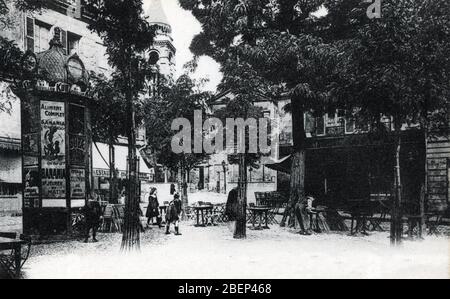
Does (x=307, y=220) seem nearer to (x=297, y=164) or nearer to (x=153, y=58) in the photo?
(x=297, y=164)

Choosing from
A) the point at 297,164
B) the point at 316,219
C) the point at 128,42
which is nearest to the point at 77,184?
the point at 128,42

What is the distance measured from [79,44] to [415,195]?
10357 millimetres

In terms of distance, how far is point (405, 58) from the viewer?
7.76 meters

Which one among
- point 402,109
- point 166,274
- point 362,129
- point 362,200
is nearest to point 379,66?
point 402,109

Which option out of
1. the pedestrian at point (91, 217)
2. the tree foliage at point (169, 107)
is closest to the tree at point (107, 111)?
the tree foliage at point (169, 107)

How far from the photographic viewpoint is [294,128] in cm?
1287

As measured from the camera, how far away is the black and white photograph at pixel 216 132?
764 centimetres

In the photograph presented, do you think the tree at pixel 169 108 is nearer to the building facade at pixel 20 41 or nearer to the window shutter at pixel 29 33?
the building facade at pixel 20 41

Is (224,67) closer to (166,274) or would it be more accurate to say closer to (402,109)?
(402,109)

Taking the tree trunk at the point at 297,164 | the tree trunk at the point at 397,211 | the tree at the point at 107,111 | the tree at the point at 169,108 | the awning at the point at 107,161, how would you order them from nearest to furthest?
the tree trunk at the point at 397,211, the tree at the point at 169,108, the tree at the point at 107,111, the awning at the point at 107,161, the tree trunk at the point at 297,164

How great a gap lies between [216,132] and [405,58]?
5.21 m

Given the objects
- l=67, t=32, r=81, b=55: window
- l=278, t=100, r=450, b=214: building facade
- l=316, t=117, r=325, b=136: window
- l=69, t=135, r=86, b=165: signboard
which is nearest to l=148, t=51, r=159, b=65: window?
l=67, t=32, r=81, b=55: window

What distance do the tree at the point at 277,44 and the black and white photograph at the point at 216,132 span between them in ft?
0.16

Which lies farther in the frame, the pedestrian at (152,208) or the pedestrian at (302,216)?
the pedestrian at (152,208)
